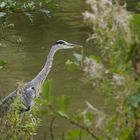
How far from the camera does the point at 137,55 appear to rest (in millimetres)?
1590

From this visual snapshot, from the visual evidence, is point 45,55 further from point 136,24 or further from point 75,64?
point 136,24

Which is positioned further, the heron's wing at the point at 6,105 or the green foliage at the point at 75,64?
the heron's wing at the point at 6,105

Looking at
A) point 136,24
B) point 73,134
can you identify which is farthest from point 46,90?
point 136,24

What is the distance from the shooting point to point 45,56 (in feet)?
48.0

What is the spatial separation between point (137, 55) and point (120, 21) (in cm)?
10

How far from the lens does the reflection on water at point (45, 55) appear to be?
434 inches

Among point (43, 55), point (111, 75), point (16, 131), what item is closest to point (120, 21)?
point (111, 75)

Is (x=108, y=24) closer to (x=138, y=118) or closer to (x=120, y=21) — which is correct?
(x=120, y=21)

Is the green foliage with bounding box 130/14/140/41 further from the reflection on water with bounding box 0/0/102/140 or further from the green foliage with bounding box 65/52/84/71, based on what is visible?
the reflection on water with bounding box 0/0/102/140

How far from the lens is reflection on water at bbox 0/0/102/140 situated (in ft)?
36.1

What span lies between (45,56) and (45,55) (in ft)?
0.32

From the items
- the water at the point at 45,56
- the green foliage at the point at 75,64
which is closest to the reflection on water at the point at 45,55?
the water at the point at 45,56

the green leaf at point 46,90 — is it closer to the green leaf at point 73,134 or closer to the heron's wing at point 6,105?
the green leaf at point 73,134

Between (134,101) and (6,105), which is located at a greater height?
(134,101)
